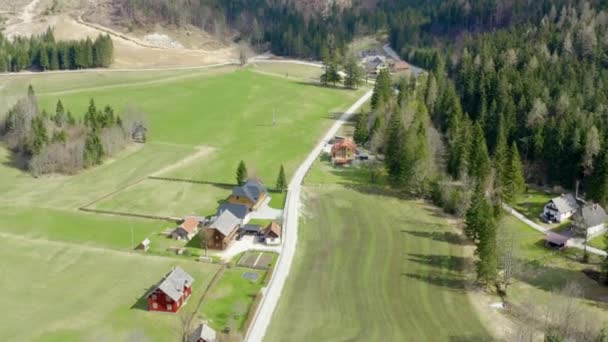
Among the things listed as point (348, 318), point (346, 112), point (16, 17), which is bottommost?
point (348, 318)

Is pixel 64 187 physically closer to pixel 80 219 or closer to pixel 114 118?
pixel 80 219

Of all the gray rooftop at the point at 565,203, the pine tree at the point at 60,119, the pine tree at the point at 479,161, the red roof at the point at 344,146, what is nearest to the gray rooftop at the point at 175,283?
the pine tree at the point at 479,161

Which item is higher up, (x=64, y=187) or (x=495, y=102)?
(x=495, y=102)

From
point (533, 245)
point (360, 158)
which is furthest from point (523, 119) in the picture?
point (533, 245)

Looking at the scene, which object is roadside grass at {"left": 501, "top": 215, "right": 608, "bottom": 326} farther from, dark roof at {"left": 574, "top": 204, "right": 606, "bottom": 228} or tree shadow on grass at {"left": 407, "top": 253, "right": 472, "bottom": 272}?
tree shadow on grass at {"left": 407, "top": 253, "right": 472, "bottom": 272}

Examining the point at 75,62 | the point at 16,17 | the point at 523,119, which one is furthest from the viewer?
the point at 16,17

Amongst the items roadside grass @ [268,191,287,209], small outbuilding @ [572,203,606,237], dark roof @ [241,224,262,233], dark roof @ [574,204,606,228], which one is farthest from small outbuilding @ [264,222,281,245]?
dark roof @ [574,204,606,228]

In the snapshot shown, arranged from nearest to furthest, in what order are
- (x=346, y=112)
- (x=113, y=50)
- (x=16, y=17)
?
→ 1. (x=346, y=112)
2. (x=113, y=50)
3. (x=16, y=17)

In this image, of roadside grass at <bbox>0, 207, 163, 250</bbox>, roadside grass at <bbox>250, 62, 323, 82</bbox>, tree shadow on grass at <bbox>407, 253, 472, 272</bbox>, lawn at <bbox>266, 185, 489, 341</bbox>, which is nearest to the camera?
lawn at <bbox>266, 185, 489, 341</bbox>
